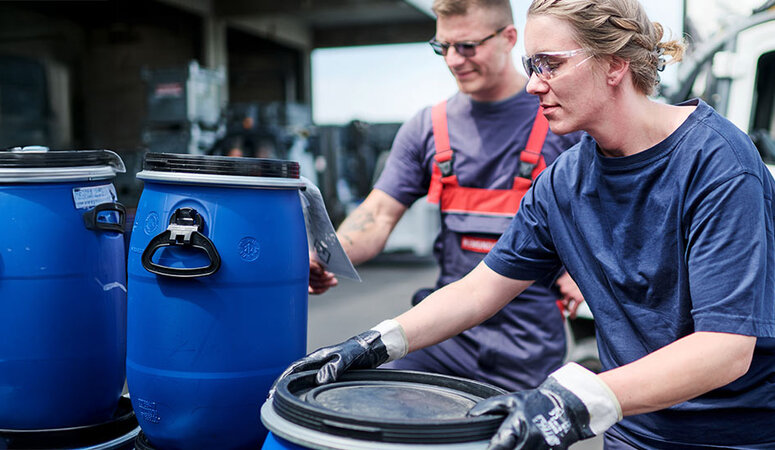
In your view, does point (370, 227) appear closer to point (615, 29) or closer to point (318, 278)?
point (318, 278)

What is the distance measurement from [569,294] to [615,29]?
1014mm

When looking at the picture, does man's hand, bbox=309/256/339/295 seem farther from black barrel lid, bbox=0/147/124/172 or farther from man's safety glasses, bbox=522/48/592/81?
man's safety glasses, bbox=522/48/592/81

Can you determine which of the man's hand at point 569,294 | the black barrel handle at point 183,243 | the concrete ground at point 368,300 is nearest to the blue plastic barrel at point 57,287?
the black barrel handle at point 183,243

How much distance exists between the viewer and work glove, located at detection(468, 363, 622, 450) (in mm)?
1250

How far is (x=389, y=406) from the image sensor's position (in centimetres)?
146

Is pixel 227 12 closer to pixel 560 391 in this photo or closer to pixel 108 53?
pixel 108 53

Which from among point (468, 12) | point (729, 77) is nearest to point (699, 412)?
point (468, 12)

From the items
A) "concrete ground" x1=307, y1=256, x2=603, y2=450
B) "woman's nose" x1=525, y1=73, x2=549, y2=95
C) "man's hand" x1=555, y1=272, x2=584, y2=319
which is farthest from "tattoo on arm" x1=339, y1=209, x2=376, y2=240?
"concrete ground" x1=307, y1=256, x2=603, y2=450

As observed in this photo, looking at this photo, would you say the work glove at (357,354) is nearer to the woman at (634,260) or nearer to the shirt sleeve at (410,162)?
the woman at (634,260)

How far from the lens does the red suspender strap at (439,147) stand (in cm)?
247

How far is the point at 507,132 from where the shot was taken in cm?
243

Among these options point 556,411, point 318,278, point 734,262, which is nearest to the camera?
point 556,411

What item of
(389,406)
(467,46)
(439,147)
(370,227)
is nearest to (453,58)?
(467,46)

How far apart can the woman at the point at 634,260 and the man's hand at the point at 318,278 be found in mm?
432
